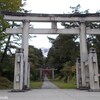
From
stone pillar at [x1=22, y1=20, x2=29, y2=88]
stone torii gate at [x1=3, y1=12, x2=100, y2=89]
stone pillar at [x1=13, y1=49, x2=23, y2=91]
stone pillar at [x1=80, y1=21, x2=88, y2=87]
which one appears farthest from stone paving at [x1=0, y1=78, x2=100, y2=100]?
stone torii gate at [x1=3, y1=12, x2=100, y2=89]

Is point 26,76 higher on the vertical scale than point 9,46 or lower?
lower

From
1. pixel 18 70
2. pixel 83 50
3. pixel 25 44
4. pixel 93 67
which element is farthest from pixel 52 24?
pixel 93 67

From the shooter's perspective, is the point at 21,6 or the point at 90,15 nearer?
the point at 90,15

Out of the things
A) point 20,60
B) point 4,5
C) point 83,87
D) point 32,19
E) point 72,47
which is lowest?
point 83,87

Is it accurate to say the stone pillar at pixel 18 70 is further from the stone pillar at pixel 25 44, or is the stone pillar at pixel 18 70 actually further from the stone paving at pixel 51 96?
the stone paving at pixel 51 96

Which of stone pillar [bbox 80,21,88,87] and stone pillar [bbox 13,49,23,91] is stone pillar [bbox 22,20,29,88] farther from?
stone pillar [bbox 80,21,88,87]

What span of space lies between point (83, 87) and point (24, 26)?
7.43 m

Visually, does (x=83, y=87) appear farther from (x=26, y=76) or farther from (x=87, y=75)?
(x=26, y=76)

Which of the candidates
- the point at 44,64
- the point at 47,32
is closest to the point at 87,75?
the point at 47,32

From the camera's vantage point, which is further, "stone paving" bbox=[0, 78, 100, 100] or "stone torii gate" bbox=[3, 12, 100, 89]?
"stone torii gate" bbox=[3, 12, 100, 89]

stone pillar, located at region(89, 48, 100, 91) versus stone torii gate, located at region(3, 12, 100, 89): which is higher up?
stone torii gate, located at region(3, 12, 100, 89)

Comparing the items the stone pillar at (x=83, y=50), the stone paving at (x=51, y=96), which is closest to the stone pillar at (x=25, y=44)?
the stone paving at (x=51, y=96)

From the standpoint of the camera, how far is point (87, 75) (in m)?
19.6

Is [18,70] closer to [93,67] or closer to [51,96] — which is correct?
[93,67]
